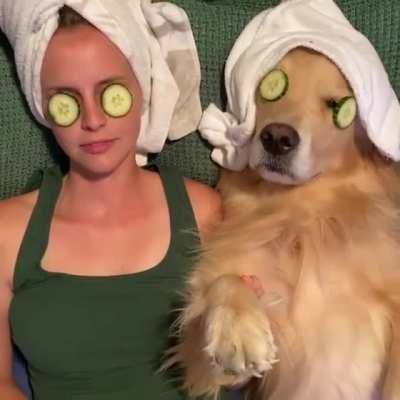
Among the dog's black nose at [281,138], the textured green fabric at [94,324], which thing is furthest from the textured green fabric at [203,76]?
the dog's black nose at [281,138]

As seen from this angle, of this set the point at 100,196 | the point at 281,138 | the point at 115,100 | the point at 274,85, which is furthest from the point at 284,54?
the point at 100,196

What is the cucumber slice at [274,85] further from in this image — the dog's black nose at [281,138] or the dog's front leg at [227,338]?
the dog's front leg at [227,338]

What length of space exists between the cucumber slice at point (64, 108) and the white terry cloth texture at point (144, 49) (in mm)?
63

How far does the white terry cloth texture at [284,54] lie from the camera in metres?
1.33

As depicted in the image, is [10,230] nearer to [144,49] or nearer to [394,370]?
[144,49]

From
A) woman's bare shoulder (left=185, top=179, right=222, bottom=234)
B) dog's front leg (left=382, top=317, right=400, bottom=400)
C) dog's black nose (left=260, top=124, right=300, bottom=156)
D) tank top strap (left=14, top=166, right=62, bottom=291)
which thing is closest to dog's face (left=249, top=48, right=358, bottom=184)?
dog's black nose (left=260, top=124, right=300, bottom=156)

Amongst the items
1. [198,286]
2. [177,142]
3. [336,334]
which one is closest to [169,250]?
[198,286]

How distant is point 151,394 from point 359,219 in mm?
491

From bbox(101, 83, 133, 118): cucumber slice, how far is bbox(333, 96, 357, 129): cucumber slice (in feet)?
1.18

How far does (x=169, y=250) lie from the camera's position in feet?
4.83

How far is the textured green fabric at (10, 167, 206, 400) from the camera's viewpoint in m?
1.42

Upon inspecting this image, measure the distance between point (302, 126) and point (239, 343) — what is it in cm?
38

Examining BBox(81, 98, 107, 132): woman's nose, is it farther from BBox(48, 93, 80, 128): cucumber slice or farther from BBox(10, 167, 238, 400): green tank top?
BBox(10, 167, 238, 400): green tank top

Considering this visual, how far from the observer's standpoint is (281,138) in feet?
4.24
